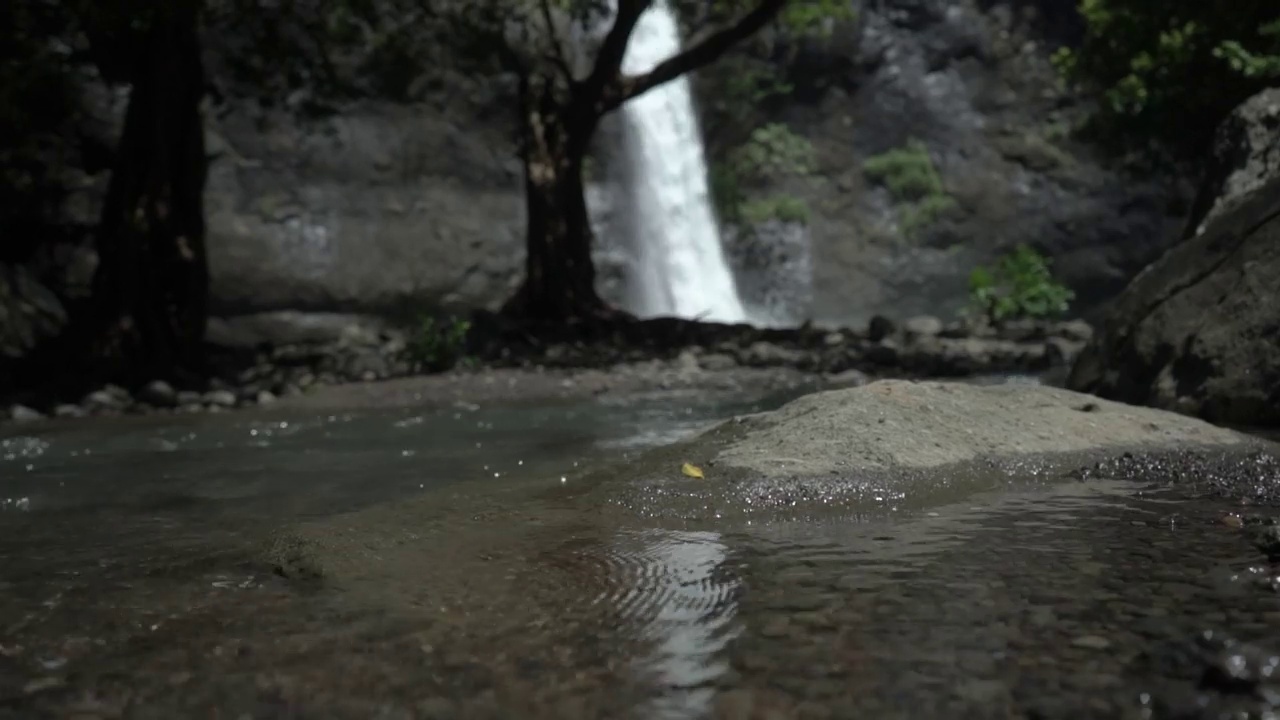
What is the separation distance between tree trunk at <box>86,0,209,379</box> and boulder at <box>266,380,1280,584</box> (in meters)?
7.12

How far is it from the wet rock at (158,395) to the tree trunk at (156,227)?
0.74 m

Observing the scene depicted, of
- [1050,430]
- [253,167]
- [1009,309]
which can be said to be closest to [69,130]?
[253,167]

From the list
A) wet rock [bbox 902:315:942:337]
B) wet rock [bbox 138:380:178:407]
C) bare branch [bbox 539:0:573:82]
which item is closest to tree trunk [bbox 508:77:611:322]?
bare branch [bbox 539:0:573:82]

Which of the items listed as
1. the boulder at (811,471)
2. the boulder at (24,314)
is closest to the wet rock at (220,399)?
the boulder at (24,314)

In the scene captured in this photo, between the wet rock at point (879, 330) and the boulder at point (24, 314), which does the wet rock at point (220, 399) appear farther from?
the wet rock at point (879, 330)

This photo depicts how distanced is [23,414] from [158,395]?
3.23ft

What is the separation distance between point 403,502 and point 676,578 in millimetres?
1526

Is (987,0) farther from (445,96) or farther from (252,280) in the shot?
(252,280)

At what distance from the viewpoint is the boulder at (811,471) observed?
311 cm

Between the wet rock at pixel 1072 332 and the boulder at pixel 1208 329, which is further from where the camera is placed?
the wet rock at pixel 1072 332

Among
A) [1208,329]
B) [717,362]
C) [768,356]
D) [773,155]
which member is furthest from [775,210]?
[1208,329]

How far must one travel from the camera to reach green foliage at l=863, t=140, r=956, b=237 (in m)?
20.7

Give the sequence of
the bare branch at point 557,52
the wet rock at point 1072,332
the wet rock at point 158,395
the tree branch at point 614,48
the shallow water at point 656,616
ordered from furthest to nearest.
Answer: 1. the bare branch at point 557,52
2. the wet rock at point 1072,332
3. the tree branch at point 614,48
4. the wet rock at point 158,395
5. the shallow water at point 656,616

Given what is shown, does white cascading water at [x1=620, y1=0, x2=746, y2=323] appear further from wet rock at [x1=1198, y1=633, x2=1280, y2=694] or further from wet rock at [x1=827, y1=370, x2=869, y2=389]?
wet rock at [x1=1198, y1=633, x2=1280, y2=694]
